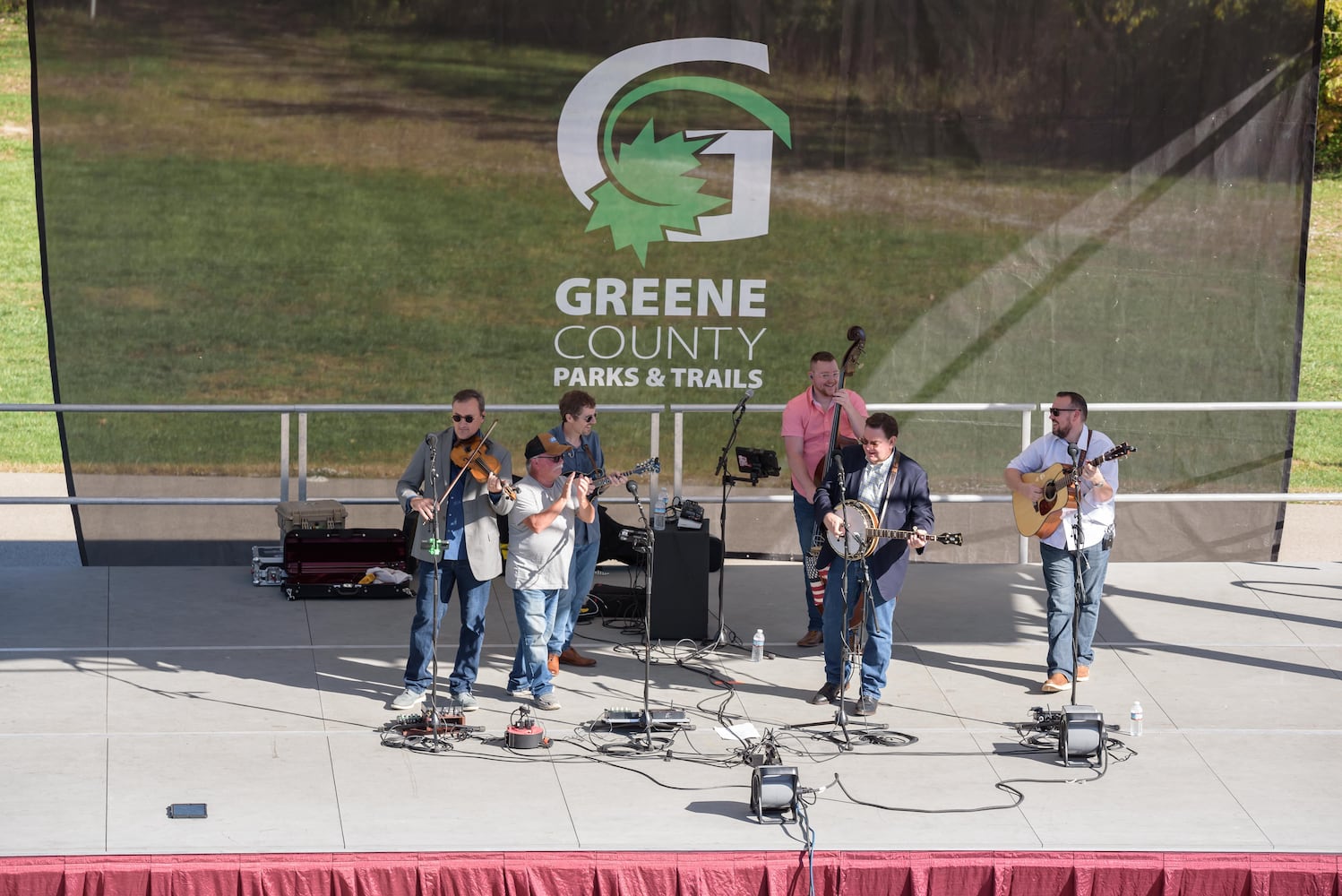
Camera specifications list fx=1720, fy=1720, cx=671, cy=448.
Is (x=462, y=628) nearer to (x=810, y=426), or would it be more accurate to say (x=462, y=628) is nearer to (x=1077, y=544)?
(x=810, y=426)

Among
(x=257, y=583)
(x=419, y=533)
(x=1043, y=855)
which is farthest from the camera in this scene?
(x=257, y=583)

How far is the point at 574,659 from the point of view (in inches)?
369

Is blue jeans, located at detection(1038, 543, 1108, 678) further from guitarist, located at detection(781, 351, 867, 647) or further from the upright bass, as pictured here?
guitarist, located at detection(781, 351, 867, 647)

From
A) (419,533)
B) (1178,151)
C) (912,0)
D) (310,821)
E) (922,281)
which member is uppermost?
(912,0)

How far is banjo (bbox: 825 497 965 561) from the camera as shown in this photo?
27.5 ft

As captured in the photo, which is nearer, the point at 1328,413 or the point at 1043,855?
the point at 1043,855

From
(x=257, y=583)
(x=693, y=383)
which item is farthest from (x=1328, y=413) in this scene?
(x=257, y=583)

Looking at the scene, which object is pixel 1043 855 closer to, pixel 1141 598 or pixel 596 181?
pixel 1141 598

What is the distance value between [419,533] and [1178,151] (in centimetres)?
642

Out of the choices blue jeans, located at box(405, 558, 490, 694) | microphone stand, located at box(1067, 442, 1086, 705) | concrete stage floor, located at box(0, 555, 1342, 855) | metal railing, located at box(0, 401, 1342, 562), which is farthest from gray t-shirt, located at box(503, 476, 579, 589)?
microphone stand, located at box(1067, 442, 1086, 705)

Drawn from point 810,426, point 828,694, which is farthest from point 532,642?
point 810,426

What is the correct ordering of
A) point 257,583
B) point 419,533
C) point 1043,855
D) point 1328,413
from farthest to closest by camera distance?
point 1328,413 < point 257,583 < point 419,533 < point 1043,855

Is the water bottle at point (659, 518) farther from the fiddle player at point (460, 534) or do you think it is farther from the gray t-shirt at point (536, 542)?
the fiddle player at point (460, 534)

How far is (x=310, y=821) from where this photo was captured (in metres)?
7.09
